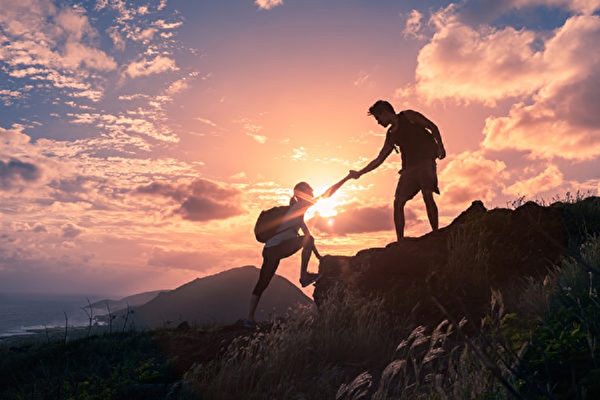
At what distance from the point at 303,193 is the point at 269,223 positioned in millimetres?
797

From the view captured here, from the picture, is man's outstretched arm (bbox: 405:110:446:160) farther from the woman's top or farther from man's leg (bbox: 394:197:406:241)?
the woman's top

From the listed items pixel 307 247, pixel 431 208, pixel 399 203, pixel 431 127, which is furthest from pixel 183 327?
pixel 431 127

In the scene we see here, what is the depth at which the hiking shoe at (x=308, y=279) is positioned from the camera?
30.1 feet

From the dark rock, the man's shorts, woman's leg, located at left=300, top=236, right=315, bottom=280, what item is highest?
the man's shorts

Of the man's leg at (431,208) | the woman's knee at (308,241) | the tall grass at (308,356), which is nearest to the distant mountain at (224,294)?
the woman's knee at (308,241)

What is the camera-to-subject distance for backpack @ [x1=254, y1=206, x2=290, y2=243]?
30.2ft

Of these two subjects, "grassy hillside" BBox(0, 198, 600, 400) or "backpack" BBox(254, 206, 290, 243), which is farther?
"backpack" BBox(254, 206, 290, 243)

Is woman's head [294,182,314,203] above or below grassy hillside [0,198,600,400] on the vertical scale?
above

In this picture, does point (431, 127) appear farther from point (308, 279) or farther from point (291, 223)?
point (308, 279)

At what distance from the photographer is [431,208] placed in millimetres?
8773

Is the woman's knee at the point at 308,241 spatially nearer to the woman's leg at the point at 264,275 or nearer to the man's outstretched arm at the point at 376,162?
the woman's leg at the point at 264,275

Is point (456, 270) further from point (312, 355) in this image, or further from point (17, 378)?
point (17, 378)

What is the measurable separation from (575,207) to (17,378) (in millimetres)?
10005

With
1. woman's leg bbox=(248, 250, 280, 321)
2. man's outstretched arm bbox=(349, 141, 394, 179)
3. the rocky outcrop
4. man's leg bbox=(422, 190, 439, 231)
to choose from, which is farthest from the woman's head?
man's leg bbox=(422, 190, 439, 231)
